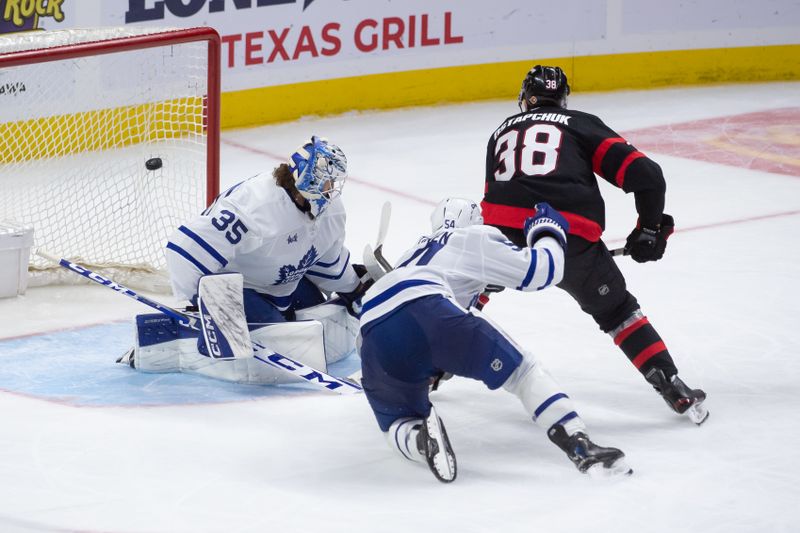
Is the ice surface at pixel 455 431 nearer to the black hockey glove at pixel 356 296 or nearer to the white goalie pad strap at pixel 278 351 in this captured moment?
the white goalie pad strap at pixel 278 351

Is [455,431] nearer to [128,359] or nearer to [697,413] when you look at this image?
[697,413]

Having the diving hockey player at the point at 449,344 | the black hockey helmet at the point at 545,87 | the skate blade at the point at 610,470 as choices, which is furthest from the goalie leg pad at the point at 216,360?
the skate blade at the point at 610,470

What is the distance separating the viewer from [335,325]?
13.6ft

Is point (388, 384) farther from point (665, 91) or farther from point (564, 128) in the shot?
point (665, 91)

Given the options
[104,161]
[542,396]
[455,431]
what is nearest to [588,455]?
[542,396]

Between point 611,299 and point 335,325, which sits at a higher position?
point 611,299

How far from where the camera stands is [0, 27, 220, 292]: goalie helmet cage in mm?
4875

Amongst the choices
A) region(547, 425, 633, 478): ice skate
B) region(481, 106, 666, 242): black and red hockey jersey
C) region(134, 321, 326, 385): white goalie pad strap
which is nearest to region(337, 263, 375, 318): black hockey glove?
region(134, 321, 326, 385): white goalie pad strap

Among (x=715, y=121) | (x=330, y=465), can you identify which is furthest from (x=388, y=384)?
(x=715, y=121)

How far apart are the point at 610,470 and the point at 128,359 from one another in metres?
1.57

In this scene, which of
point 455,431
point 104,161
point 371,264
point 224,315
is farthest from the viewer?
point 104,161

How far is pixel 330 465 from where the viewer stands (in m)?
3.32

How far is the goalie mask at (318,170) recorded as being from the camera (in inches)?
148

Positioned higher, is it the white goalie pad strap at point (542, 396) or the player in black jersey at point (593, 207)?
the player in black jersey at point (593, 207)
